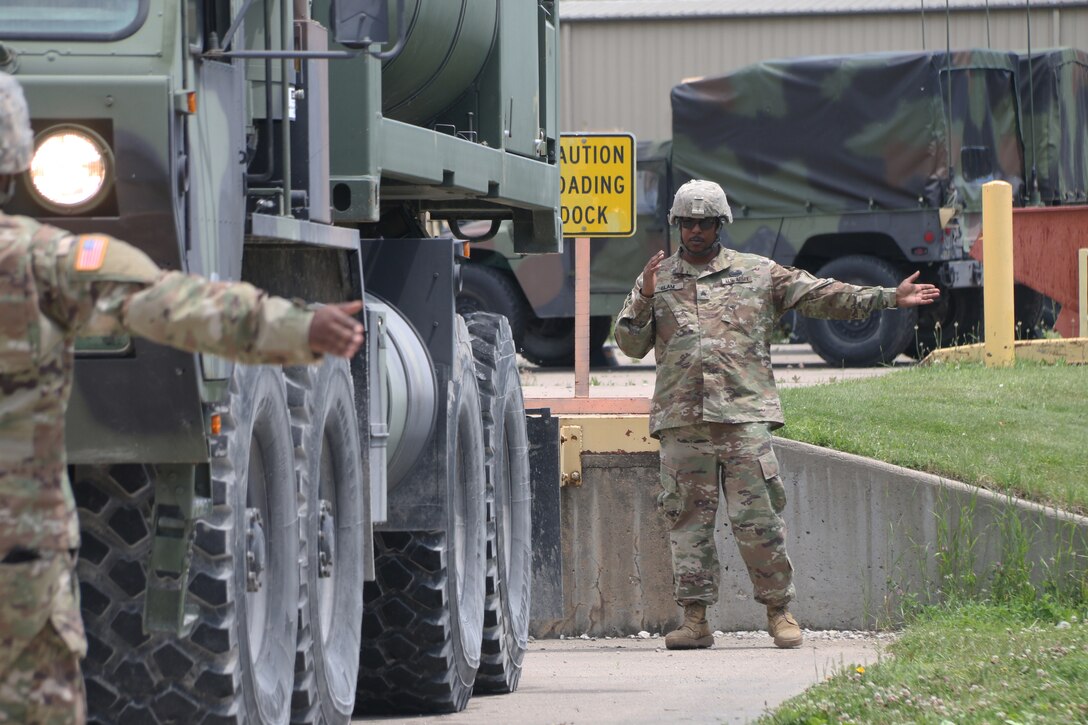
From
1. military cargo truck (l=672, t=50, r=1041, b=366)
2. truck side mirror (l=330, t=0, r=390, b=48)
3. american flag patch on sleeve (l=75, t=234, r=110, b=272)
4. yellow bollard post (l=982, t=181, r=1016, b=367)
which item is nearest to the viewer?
american flag patch on sleeve (l=75, t=234, r=110, b=272)

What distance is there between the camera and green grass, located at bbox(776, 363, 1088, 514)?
10070mm

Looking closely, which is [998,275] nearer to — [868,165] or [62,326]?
[868,165]

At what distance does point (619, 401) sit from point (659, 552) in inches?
34.8

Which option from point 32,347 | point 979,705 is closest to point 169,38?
point 32,347

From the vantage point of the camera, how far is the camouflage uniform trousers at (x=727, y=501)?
829 cm

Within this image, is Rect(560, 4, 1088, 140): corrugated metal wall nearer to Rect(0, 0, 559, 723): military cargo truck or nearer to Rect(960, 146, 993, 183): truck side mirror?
Rect(960, 146, 993, 183): truck side mirror

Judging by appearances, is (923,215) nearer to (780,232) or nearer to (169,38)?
(780,232)

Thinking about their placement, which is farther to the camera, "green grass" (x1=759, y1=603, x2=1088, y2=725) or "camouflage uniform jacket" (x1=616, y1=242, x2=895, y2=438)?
"camouflage uniform jacket" (x1=616, y1=242, x2=895, y2=438)

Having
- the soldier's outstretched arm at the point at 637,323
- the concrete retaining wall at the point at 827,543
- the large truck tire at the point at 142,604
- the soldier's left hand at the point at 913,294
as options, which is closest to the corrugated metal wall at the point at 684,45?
the concrete retaining wall at the point at 827,543

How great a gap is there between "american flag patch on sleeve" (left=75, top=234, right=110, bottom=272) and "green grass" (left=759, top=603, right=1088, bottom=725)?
3091 mm

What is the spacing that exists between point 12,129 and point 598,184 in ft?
25.0

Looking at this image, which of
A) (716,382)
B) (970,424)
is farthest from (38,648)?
(970,424)

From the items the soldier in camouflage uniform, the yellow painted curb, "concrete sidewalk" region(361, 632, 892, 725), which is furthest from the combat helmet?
the yellow painted curb

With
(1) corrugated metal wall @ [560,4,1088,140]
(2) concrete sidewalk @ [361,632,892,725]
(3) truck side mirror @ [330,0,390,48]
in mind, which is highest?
(1) corrugated metal wall @ [560,4,1088,140]
